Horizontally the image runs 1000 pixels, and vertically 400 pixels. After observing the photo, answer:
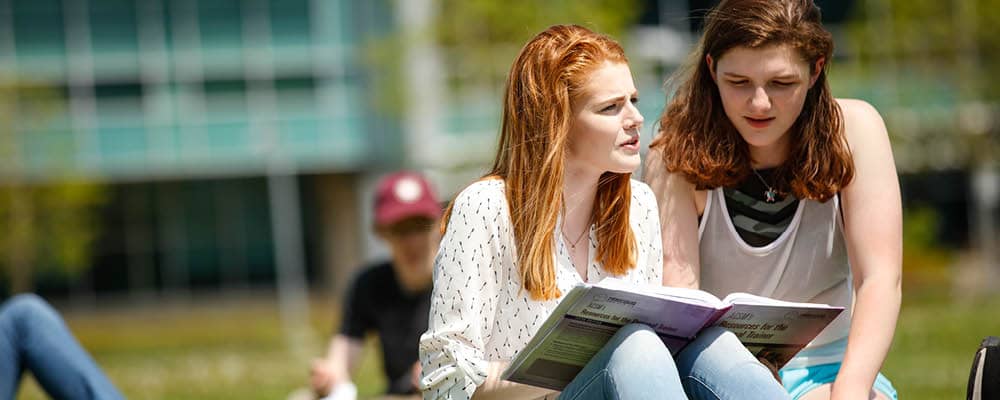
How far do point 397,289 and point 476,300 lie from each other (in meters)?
2.24

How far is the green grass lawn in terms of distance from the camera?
791 centimetres

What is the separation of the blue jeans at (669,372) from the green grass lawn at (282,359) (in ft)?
10.8

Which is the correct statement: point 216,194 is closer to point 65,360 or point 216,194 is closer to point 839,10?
point 839,10

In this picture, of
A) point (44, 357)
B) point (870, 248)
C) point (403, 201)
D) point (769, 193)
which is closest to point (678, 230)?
point (769, 193)

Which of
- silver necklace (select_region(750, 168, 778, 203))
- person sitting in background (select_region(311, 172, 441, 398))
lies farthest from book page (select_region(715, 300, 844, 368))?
person sitting in background (select_region(311, 172, 441, 398))

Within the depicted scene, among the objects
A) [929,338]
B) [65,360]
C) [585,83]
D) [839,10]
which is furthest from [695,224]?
[839,10]

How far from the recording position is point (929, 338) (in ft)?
34.4

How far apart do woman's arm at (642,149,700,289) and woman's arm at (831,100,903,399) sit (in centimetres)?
43

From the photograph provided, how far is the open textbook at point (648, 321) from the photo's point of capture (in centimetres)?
304

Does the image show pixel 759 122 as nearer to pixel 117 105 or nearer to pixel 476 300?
pixel 476 300

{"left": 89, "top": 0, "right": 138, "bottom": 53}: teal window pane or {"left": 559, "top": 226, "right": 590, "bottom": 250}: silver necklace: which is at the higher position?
{"left": 89, "top": 0, "right": 138, "bottom": 53}: teal window pane

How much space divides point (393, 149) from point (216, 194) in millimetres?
4408

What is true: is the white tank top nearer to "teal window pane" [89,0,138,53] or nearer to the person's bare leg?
the person's bare leg

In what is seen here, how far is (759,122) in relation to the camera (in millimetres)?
3498
